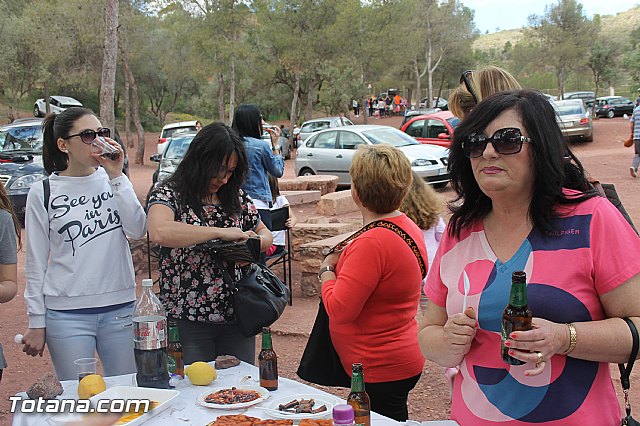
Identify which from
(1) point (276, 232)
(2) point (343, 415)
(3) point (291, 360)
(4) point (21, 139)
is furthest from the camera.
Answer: (4) point (21, 139)

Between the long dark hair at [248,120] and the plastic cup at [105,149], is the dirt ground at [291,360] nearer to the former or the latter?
the long dark hair at [248,120]

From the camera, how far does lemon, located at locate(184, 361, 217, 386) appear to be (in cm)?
301

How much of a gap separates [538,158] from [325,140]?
15.6m

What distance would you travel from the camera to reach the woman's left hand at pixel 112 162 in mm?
3488

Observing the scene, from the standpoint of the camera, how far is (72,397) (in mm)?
2906

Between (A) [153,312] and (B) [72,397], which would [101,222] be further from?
(B) [72,397]

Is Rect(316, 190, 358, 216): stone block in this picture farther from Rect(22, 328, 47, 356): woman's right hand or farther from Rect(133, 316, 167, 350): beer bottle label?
Rect(133, 316, 167, 350): beer bottle label

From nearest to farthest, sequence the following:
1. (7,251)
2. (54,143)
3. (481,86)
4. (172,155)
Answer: (481,86) → (7,251) → (54,143) → (172,155)

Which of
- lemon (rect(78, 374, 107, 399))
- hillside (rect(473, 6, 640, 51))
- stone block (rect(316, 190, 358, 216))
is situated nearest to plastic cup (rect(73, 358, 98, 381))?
lemon (rect(78, 374, 107, 399))

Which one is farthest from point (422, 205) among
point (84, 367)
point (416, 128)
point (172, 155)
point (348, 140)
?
point (416, 128)

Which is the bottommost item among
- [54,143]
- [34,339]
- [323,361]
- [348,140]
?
[323,361]

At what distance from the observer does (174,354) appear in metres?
3.08

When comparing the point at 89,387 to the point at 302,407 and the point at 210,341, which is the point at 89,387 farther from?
the point at 302,407

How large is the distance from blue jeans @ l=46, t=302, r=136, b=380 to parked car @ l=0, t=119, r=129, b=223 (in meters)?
10.1
